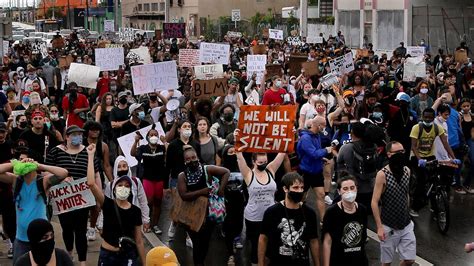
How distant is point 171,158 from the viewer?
35.1ft

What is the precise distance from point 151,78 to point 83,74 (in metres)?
3.01

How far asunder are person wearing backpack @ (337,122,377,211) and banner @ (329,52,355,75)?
8736 mm

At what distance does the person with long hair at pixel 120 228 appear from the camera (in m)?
7.95

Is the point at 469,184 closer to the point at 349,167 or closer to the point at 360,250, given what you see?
the point at 349,167

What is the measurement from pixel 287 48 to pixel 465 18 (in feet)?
24.8

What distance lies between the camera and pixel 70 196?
9.09 m

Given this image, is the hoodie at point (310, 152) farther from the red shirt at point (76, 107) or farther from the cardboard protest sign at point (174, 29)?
the cardboard protest sign at point (174, 29)

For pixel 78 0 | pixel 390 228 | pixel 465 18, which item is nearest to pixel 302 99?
pixel 390 228

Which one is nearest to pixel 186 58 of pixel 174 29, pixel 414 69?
pixel 414 69

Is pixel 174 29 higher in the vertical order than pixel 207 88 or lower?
higher

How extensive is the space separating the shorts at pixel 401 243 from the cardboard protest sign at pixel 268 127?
1.60 m

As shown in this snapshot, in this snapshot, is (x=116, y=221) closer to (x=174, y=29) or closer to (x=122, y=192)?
(x=122, y=192)

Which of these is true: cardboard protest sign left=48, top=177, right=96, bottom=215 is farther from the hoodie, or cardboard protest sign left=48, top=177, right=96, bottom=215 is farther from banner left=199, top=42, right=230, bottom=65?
banner left=199, top=42, right=230, bottom=65

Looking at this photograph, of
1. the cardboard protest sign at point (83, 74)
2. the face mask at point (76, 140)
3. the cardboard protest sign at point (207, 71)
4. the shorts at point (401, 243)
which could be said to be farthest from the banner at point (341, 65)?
the shorts at point (401, 243)
